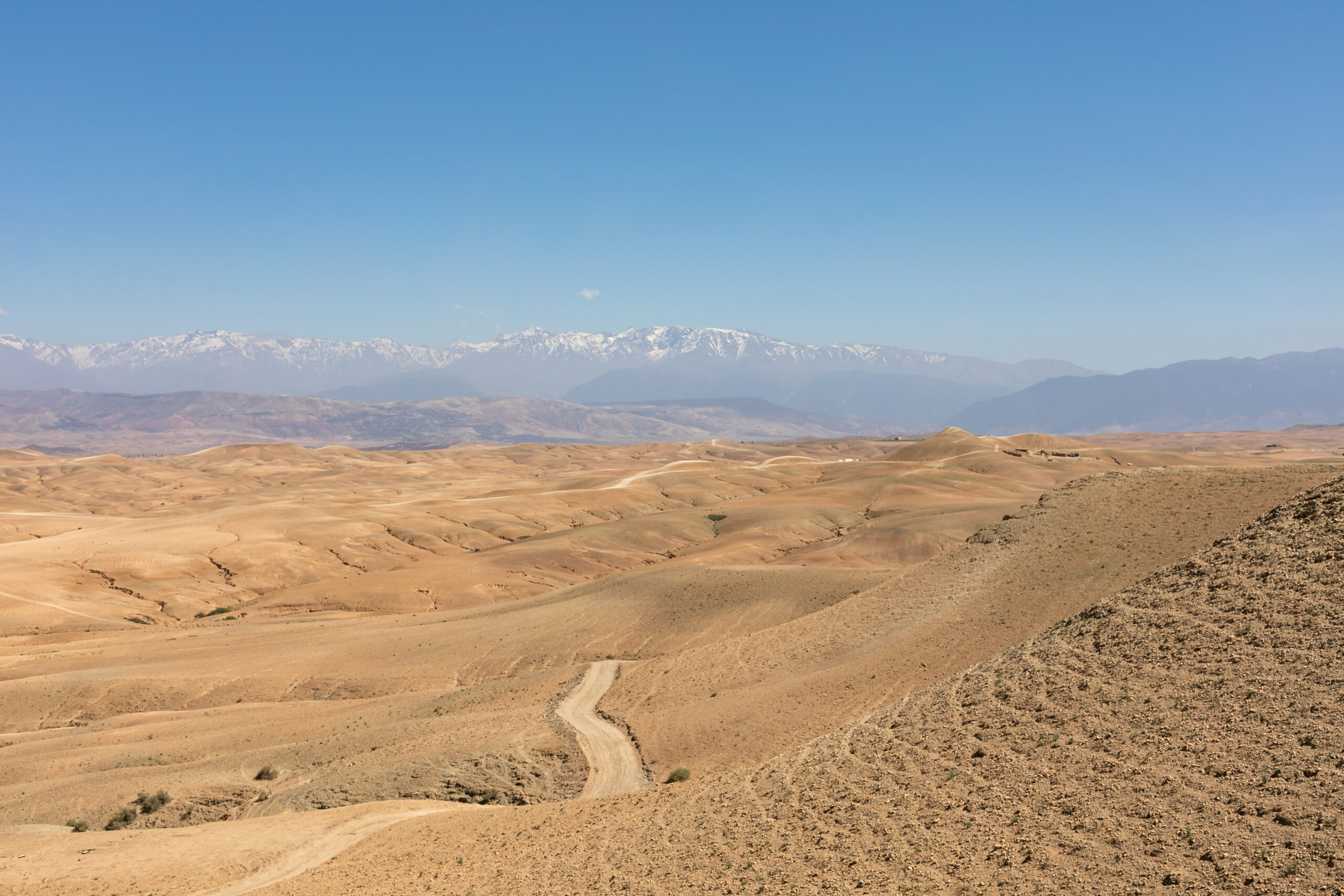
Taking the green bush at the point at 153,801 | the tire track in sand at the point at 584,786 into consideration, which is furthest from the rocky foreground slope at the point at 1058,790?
the green bush at the point at 153,801

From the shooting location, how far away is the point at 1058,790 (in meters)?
15.2

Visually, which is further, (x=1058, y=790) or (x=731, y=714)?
(x=731, y=714)

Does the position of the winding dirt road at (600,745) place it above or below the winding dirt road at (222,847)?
below

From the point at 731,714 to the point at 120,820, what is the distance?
20807 mm

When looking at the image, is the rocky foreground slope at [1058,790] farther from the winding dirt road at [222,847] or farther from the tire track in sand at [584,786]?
the winding dirt road at [222,847]

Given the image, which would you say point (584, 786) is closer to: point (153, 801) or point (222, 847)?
point (222, 847)

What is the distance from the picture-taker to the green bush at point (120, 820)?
983 inches

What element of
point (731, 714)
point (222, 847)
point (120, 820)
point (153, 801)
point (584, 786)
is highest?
point (731, 714)

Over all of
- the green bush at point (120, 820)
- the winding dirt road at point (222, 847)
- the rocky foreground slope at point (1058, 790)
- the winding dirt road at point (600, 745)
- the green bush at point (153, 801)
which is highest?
the rocky foreground slope at point (1058, 790)

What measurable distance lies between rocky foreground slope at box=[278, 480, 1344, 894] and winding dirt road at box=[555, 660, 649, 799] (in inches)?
142

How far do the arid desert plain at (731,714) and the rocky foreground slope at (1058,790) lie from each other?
8cm

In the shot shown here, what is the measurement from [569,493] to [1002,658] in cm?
8954

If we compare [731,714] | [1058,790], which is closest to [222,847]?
[731,714]

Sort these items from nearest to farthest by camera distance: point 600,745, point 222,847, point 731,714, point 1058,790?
1. point 1058,790
2. point 222,847
3. point 600,745
4. point 731,714
